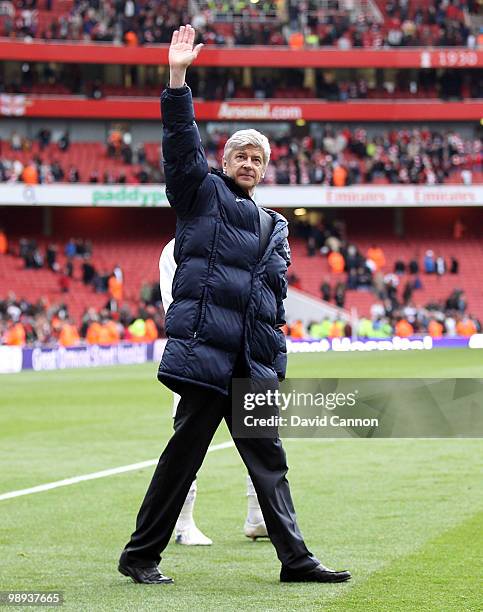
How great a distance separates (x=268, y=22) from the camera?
59.2 meters

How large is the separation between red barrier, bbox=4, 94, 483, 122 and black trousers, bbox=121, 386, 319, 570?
48966 mm

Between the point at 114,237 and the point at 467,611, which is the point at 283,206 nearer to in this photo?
the point at 114,237

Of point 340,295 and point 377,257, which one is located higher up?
point 377,257

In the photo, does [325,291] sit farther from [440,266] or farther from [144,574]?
[144,574]

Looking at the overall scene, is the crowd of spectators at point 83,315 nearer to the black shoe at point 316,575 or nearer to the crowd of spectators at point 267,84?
the crowd of spectators at point 267,84

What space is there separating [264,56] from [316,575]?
52.2 m

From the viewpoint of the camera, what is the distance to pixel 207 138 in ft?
185

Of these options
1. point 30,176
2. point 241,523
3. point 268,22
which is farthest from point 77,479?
point 268,22

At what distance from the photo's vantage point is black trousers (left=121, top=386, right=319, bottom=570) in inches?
253

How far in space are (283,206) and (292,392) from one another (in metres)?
47.9

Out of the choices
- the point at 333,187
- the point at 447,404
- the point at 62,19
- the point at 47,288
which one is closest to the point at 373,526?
the point at 447,404

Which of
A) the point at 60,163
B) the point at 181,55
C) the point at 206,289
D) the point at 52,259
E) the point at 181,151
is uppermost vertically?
the point at 181,55

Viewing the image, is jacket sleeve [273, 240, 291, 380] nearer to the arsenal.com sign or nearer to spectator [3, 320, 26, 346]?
spectator [3, 320, 26, 346]

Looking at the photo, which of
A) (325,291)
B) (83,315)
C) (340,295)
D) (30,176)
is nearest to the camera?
(83,315)
